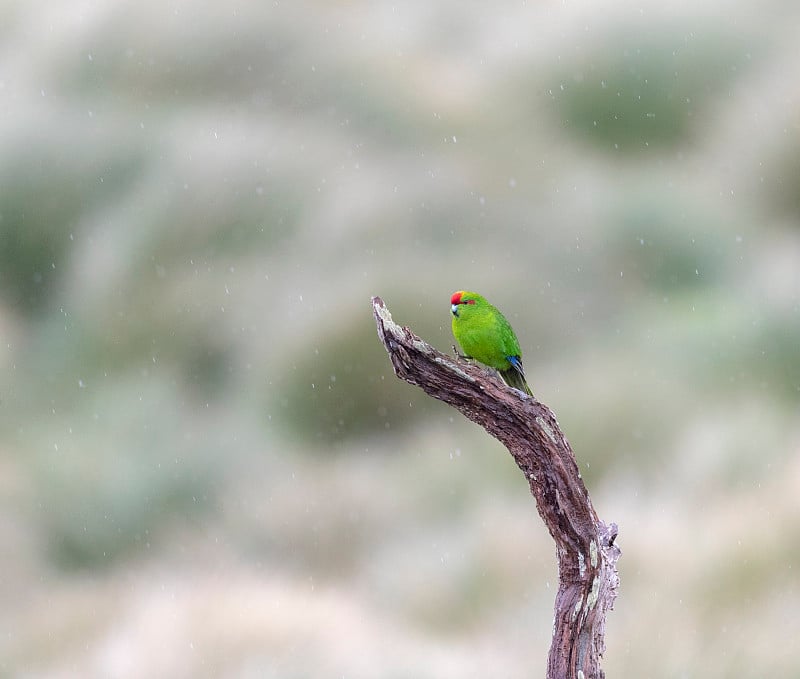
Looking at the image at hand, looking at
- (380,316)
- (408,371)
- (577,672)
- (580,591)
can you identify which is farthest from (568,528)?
(380,316)

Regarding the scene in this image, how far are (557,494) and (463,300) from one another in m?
1.90

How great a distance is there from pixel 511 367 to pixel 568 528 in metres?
1.48

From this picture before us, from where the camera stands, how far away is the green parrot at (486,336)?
23.1 feet

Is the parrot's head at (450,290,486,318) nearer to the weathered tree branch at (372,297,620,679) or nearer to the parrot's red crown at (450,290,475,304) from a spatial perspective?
the parrot's red crown at (450,290,475,304)

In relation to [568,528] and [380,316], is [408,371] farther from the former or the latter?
[568,528]

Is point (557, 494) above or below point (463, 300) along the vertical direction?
below

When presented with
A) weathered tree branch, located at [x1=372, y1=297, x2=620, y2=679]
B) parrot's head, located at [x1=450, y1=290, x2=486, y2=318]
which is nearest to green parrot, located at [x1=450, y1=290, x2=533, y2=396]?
parrot's head, located at [x1=450, y1=290, x2=486, y2=318]

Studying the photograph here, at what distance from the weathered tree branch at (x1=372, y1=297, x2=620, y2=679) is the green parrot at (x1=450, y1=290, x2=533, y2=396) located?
22.6 inches

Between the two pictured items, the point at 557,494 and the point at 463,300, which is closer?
the point at 557,494

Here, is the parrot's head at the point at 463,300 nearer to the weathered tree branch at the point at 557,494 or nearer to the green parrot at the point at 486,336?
the green parrot at the point at 486,336

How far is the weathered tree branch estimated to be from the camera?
6.34 metres

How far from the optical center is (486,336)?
7.05 meters

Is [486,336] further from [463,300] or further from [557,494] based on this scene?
[557,494]

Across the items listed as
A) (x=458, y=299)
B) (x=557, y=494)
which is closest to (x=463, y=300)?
(x=458, y=299)
